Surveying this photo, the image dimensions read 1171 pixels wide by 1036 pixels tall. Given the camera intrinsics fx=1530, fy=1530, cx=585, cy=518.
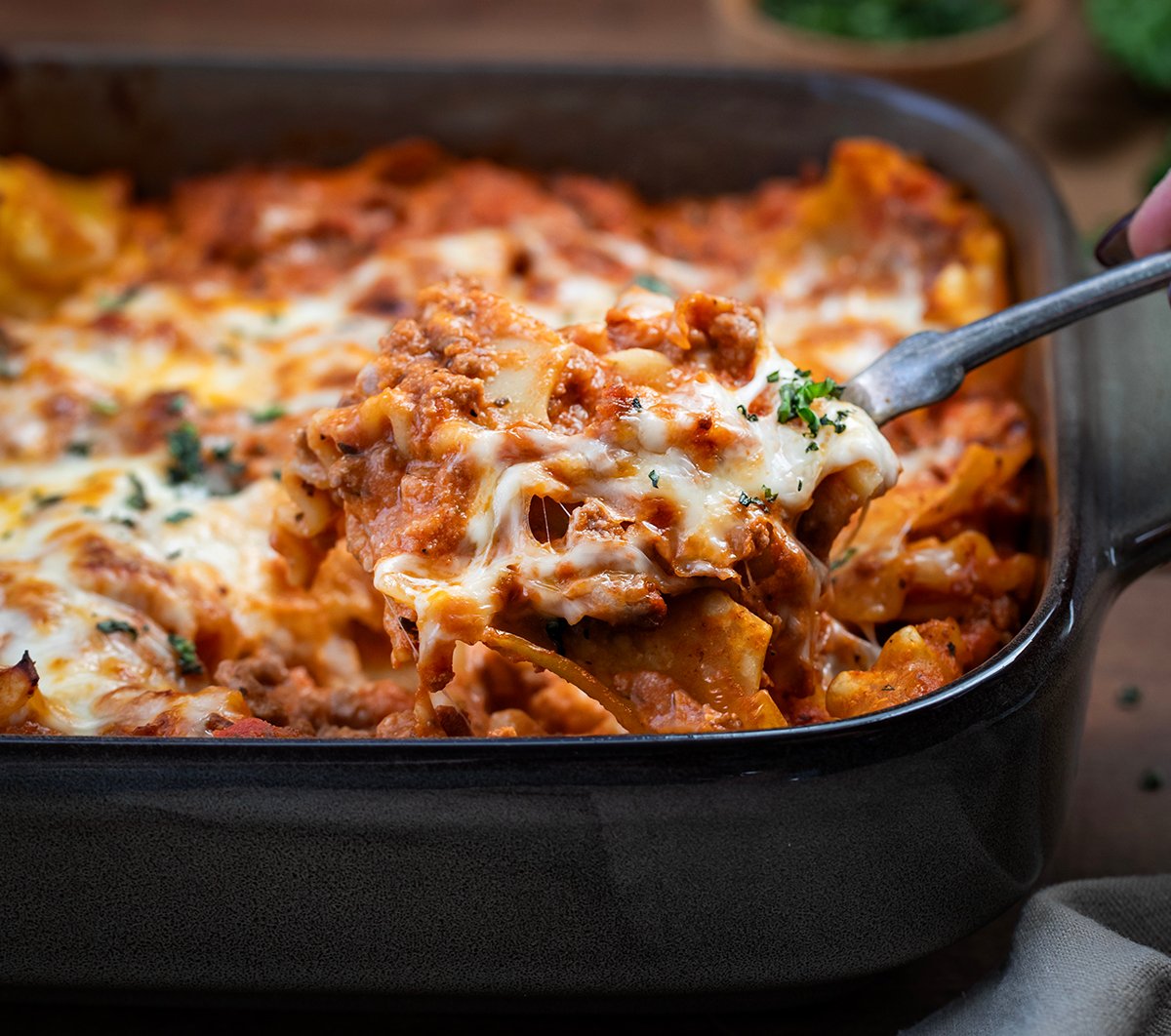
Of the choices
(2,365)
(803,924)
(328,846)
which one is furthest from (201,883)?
(2,365)

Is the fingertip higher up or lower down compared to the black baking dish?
higher up

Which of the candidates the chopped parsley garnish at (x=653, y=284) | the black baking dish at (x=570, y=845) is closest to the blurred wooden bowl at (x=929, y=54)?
the chopped parsley garnish at (x=653, y=284)

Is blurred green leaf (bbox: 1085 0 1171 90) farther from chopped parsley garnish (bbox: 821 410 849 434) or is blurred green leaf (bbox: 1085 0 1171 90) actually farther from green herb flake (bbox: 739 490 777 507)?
green herb flake (bbox: 739 490 777 507)

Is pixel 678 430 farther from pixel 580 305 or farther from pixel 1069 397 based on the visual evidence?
pixel 580 305

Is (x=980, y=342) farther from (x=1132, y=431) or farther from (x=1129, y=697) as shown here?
(x=1129, y=697)

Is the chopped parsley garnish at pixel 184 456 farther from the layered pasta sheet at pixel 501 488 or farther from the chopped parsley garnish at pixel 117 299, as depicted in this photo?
the chopped parsley garnish at pixel 117 299

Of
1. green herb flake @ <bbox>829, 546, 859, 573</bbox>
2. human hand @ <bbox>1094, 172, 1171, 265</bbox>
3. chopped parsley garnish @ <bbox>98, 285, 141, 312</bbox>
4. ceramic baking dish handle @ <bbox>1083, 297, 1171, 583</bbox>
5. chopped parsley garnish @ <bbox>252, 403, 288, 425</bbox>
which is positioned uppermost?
human hand @ <bbox>1094, 172, 1171, 265</bbox>

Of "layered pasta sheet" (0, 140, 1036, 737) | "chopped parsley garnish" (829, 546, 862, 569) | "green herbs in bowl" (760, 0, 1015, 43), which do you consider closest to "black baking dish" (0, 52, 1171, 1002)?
"layered pasta sheet" (0, 140, 1036, 737)
